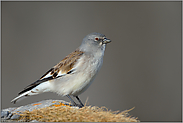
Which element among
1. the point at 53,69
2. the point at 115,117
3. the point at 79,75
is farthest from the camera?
the point at 53,69

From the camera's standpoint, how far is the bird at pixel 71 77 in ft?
15.7

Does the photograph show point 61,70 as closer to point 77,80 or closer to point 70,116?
point 77,80

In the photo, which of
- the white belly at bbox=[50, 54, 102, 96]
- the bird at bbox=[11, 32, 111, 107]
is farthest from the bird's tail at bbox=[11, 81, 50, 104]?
the white belly at bbox=[50, 54, 102, 96]

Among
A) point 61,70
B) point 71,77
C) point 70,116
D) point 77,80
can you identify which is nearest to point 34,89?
point 61,70

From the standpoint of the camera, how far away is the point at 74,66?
16.1 feet

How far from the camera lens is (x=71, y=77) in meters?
4.83

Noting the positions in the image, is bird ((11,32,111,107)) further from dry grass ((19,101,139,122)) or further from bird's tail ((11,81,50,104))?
dry grass ((19,101,139,122))

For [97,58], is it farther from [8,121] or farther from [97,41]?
[8,121]

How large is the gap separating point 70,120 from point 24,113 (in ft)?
2.71

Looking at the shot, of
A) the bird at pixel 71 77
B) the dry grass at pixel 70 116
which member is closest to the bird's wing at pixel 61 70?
the bird at pixel 71 77

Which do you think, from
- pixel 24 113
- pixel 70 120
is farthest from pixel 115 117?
pixel 24 113

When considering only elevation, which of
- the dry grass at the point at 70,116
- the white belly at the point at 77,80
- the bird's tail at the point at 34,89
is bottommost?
the dry grass at the point at 70,116

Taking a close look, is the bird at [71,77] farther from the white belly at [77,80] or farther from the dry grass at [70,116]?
the dry grass at [70,116]

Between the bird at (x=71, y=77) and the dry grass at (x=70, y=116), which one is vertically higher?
the bird at (x=71, y=77)
